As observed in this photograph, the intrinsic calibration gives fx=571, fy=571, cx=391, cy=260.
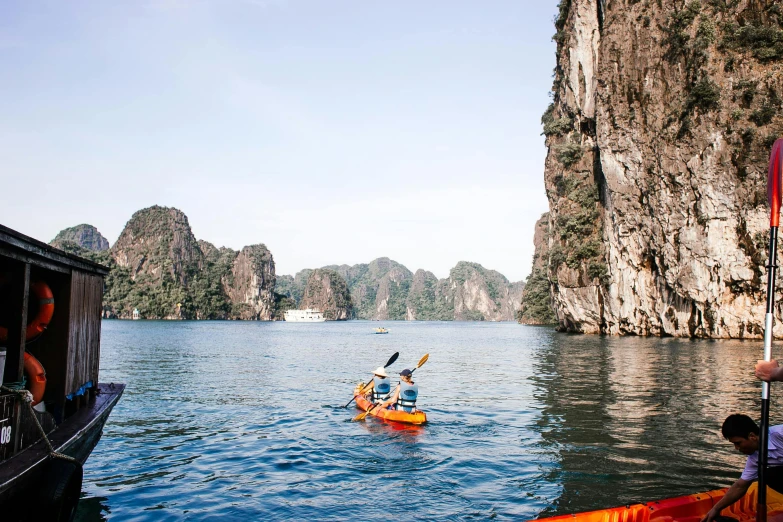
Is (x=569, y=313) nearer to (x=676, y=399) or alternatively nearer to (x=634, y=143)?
(x=634, y=143)

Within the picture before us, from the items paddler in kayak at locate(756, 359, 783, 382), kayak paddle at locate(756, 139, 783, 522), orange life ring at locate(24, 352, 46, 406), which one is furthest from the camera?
orange life ring at locate(24, 352, 46, 406)

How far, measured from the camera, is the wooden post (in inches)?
293

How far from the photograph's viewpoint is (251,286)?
6649 inches

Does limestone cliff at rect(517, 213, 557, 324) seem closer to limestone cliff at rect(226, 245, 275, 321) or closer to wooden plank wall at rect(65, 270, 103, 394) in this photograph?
wooden plank wall at rect(65, 270, 103, 394)

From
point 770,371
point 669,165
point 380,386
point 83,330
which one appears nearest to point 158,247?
point 669,165

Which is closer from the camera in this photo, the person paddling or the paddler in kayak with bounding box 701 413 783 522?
the paddler in kayak with bounding box 701 413 783 522

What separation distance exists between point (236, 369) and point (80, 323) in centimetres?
2024

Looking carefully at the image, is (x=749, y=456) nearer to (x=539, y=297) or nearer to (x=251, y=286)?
(x=539, y=297)

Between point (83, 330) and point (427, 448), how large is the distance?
702 cm

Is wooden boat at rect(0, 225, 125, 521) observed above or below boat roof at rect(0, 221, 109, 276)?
below

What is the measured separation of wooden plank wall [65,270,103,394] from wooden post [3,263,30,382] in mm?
1536

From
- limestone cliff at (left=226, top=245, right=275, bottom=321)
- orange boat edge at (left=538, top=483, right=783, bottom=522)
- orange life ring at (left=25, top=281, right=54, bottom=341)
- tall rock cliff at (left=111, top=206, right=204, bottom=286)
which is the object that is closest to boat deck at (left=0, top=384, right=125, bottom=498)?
orange life ring at (left=25, top=281, right=54, bottom=341)

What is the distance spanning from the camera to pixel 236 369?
29.5 metres

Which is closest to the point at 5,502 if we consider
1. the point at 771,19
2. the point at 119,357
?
the point at 119,357
